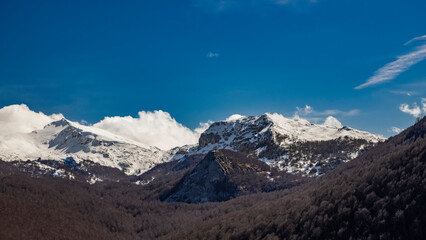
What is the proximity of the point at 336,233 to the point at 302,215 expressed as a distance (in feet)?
103

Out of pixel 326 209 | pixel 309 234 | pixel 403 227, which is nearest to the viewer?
pixel 403 227

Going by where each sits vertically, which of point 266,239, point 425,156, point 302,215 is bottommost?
point 266,239

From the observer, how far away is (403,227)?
146 meters

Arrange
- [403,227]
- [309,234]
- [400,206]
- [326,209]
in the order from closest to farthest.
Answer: [403,227] < [400,206] < [309,234] < [326,209]

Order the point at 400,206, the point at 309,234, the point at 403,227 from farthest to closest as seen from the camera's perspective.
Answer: the point at 309,234, the point at 400,206, the point at 403,227

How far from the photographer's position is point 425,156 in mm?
187125

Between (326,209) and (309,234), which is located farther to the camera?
(326,209)

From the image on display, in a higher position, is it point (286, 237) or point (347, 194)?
point (347, 194)

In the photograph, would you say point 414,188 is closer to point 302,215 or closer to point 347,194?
point 347,194

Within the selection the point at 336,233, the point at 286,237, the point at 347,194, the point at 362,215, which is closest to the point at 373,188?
the point at 347,194

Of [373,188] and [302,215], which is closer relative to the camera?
[373,188]

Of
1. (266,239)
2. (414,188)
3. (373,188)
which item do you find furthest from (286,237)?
(414,188)

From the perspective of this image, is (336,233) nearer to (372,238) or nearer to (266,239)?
(372,238)

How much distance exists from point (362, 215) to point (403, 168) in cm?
4204
